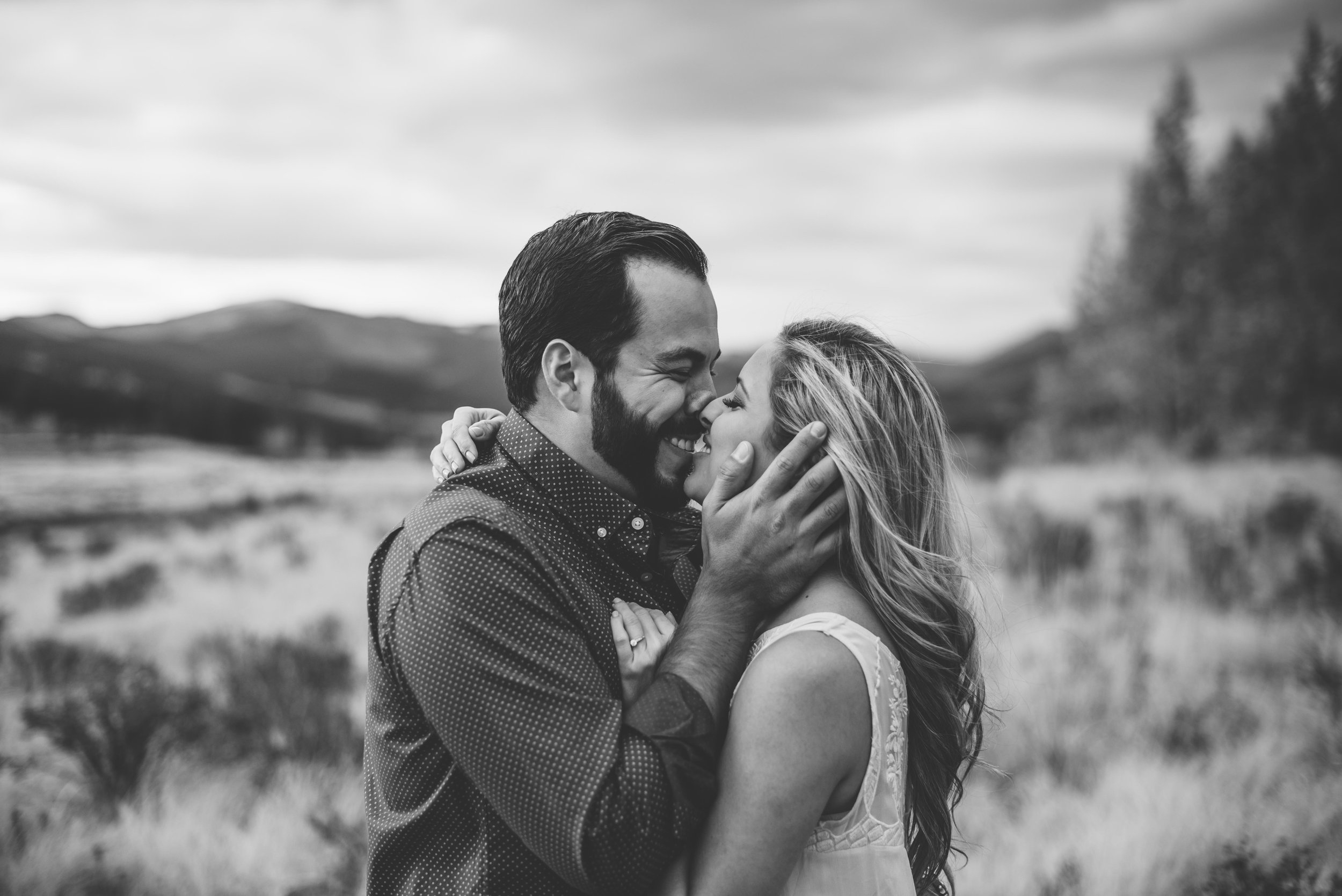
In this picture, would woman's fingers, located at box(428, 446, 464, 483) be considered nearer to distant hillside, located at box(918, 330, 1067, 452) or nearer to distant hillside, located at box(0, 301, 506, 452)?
distant hillside, located at box(0, 301, 506, 452)

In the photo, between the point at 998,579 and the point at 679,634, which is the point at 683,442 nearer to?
the point at 679,634

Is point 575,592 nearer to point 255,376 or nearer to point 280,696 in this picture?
point 280,696

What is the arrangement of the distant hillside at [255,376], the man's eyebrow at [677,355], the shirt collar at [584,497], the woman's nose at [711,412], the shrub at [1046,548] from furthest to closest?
the distant hillside at [255,376], the shrub at [1046,548], the man's eyebrow at [677,355], the woman's nose at [711,412], the shirt collar at [584,497]

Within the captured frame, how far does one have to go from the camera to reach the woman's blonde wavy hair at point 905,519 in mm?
2084

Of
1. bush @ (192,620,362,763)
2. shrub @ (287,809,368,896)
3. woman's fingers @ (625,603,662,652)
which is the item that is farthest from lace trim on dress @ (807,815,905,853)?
bush @ (192,620,362,763)

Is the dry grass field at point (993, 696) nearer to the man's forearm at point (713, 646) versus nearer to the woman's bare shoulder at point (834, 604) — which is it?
the woman's bare shoulder at point (834, 604)

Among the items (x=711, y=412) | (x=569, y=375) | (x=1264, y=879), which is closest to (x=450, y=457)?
(x=569, y=375)

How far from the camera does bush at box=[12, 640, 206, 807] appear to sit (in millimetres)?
4664

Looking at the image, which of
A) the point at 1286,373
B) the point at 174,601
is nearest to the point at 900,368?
the point at 174,601

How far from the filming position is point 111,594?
9328 mm

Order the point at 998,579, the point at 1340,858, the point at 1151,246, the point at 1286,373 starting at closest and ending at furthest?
the point at 1340,858, the point at 998,579, the point at 1286,373, the point at 1151,246

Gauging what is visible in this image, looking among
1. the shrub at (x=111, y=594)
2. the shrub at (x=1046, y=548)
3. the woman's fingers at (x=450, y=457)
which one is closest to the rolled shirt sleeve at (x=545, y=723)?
the woman's fingers at (x=450, y=457)

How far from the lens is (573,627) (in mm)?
1870

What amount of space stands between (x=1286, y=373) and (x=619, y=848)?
27.0 m
